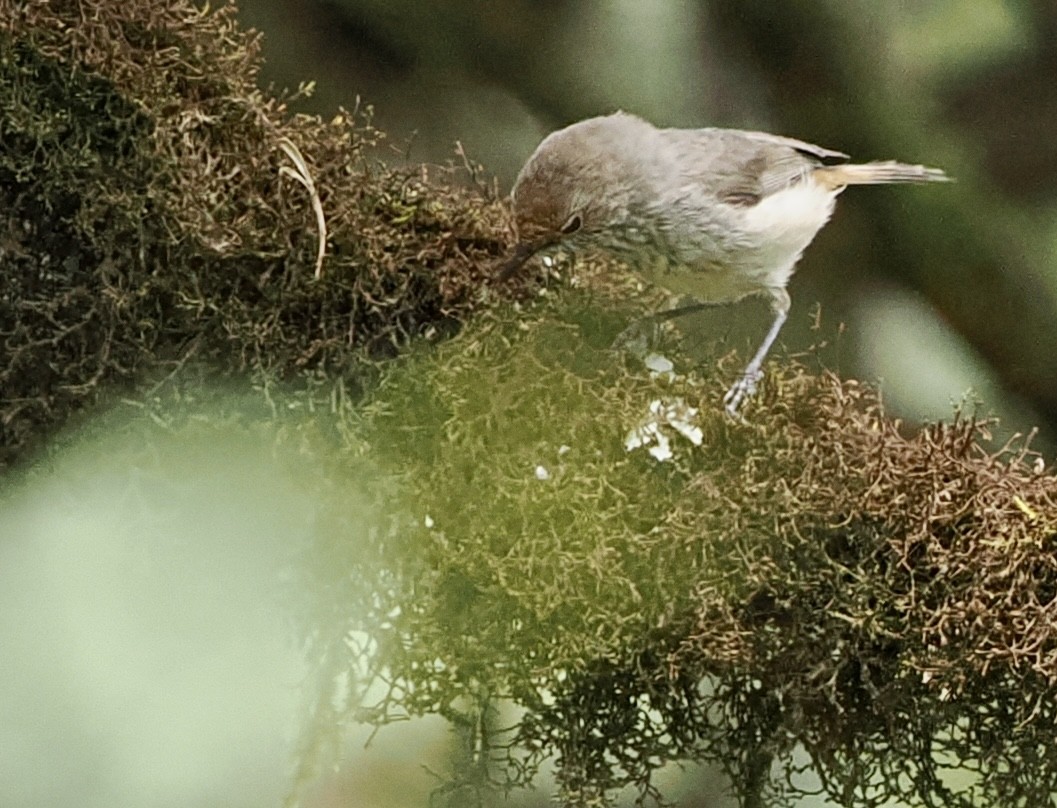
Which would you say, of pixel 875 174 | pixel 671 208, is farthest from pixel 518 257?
pixel 875 174

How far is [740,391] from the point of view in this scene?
1267 millimetres

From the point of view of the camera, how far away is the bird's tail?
1.82 m

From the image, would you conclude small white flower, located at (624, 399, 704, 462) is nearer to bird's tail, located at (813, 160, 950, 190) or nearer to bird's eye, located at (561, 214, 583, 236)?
bird's eye, located at (561, 214, 583, 236)

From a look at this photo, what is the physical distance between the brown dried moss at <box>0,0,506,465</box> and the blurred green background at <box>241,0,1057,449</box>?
75cm

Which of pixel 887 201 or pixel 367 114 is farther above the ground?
pixel 887 201

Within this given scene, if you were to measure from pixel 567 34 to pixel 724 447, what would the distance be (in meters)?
1.08

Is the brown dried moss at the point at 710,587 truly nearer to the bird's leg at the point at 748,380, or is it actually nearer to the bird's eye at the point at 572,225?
the bird's leg at the point at 748,380

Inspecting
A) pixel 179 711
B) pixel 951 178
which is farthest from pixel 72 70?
pixel 951 178

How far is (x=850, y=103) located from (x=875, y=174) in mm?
228

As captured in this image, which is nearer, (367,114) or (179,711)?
(179,711)

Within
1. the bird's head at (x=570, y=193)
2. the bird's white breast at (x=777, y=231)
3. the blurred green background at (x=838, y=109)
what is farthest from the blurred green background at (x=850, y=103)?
the bird's head at (x=570, y=193)

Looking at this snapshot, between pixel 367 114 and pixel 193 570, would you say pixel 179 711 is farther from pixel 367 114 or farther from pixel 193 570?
pixel 367 114

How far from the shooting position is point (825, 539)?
3.88ft

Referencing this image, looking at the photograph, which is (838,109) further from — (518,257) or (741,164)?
(518,257)
